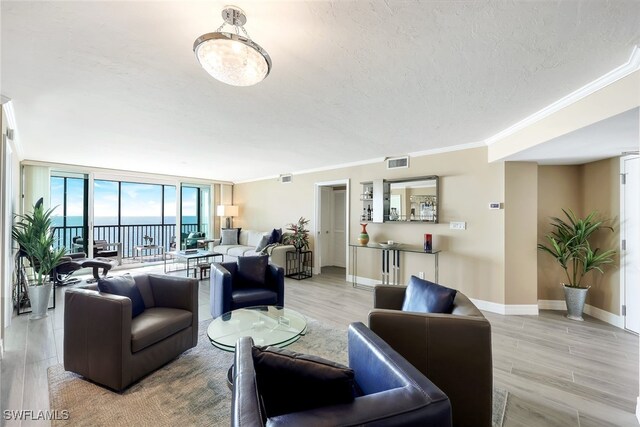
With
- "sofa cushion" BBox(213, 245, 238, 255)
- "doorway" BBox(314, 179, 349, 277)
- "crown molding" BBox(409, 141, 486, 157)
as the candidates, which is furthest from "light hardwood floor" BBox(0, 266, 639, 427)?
"doorway" BBox(314, 179, 349, 277)

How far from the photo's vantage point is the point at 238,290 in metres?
3.28

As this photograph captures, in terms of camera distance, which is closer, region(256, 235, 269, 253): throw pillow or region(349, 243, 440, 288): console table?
region(349, 243, 440, 288): console table

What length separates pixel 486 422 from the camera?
1595mm

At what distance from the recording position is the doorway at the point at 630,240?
2984 millimetres

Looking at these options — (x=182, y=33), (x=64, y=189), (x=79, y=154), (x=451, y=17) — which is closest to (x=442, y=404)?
(x=451, y=17)

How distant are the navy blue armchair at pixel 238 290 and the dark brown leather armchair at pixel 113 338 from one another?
2.11 feet

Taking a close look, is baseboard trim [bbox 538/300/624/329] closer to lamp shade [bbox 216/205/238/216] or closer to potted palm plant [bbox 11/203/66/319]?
potted palm plant [bbox 11/203/66/319]

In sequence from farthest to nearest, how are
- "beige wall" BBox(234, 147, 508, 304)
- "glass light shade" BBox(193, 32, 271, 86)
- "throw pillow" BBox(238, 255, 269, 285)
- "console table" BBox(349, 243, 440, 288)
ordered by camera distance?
"console table" BBox(349, 243, 440, 288), "beige wall" BBox(234, 147, 508, 304), "throw pillow" BBox(238, 255, 269, 285), "glass light shade" BBox(193, 32, 271, 86)

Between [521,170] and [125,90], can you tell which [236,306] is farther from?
[521,170]

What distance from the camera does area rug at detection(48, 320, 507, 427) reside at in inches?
67.1

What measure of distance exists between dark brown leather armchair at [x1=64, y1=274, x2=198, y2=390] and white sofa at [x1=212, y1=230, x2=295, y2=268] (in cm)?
313

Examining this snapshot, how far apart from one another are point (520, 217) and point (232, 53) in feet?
13.2

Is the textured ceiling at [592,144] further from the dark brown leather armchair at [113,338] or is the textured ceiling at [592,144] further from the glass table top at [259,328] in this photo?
the dark brown leather armchair at [113,338]

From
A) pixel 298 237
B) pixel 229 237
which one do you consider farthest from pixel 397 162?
pixel 229 237
